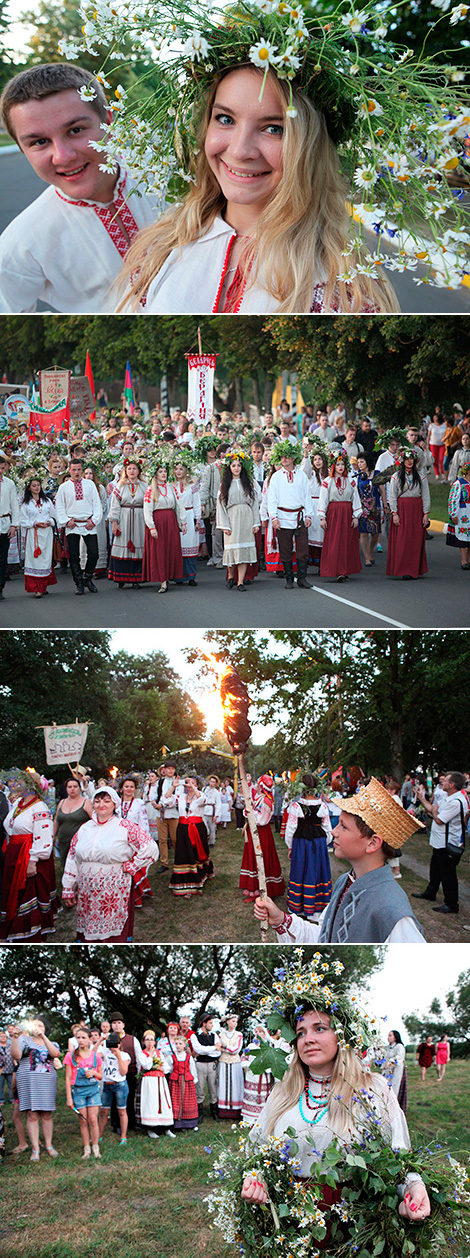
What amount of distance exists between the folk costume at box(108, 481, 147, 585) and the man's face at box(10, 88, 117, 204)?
152cm

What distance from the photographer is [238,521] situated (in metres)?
5.05

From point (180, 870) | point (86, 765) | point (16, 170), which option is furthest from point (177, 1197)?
point (16, 170)

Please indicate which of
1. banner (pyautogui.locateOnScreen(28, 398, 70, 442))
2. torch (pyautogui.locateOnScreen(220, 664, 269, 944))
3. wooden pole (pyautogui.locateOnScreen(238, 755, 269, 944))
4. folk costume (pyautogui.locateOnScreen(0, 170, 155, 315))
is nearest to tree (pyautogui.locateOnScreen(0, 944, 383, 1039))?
wooden pole (pyautogui.locateOnScreen(238, 755, 269, 944))

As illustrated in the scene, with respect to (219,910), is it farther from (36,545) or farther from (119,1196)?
(36,545)

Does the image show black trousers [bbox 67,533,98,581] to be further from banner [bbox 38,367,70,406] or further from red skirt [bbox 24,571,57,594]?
banner [bbox 38,367,70,406]

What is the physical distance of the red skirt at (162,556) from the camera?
475 centimetres

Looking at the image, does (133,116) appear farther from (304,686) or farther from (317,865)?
(317,865)

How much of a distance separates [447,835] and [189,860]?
4.58 feet

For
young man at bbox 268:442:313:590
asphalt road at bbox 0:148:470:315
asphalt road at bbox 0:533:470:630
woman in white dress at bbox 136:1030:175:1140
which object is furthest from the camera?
woman in white dress at bbox 136:1030:175:1140

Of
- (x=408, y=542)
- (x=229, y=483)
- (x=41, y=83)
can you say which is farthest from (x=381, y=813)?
(x=41, y=83)

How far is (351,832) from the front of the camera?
12.9ft

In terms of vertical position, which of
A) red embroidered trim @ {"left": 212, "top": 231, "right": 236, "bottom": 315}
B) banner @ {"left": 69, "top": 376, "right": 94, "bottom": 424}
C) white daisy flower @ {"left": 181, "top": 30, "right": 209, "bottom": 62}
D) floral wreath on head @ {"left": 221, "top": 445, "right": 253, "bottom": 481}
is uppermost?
white daisy flower @ {"left": 181, "top": 30, "right": 209, "bottom": 62}

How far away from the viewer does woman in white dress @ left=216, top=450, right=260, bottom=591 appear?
16.1 ft

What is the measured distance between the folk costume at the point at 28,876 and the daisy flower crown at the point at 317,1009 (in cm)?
203
